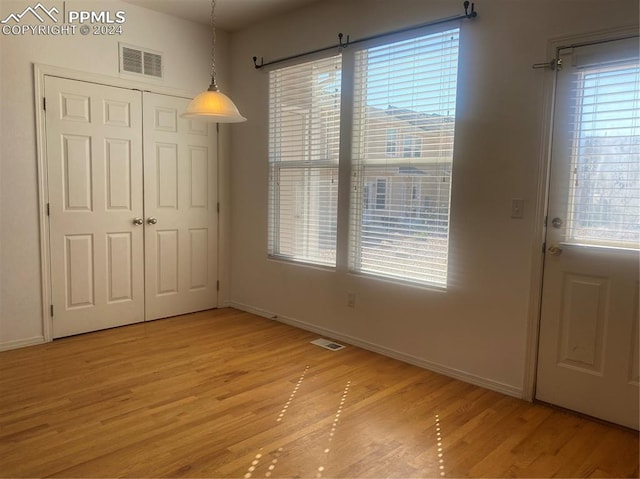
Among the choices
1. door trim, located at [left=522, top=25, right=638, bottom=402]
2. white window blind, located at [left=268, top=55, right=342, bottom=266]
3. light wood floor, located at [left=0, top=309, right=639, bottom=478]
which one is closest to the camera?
light wood floor, located at [left=0, top=309, right=639, bottom=478]

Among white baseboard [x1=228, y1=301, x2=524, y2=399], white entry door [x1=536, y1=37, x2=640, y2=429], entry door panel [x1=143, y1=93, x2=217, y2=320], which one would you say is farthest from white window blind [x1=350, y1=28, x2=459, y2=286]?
entry door panel [x1=143, y1=93, x2=217, y2=320]

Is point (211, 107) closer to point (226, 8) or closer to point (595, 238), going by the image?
point (226, 8)

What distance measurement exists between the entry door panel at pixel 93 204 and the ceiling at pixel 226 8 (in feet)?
2.63

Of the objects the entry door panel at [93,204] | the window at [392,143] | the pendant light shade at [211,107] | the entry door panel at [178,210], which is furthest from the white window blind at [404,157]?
the entry door panel at [93,204]

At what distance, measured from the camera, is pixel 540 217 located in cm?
285

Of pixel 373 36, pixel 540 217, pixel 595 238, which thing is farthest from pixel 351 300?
pixel 373 36

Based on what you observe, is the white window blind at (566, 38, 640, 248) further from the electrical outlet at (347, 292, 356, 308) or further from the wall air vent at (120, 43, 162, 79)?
the wall air vent at (120, 43, 162, 79)

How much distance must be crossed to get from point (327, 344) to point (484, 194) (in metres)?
1.76

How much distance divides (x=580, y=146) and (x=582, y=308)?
927 millimetres

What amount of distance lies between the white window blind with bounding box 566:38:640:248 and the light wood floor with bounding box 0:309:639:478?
112cm

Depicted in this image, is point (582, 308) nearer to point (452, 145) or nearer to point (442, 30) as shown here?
point (452, 145)

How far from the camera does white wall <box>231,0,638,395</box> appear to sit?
2.84 metres

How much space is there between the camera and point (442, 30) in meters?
3.21

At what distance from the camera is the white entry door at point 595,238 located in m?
2.55
